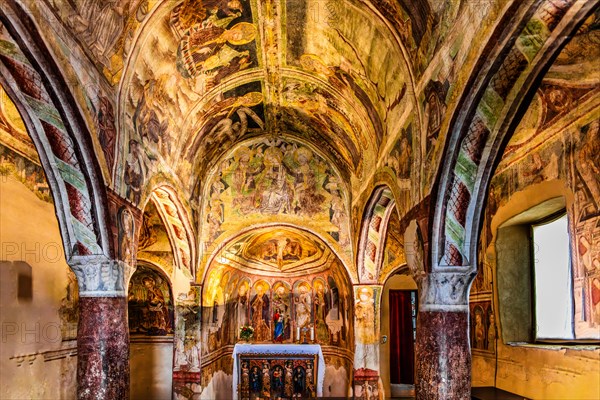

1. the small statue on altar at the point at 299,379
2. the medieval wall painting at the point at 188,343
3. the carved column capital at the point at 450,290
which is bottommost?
the small statue on altar at the point at 299,379

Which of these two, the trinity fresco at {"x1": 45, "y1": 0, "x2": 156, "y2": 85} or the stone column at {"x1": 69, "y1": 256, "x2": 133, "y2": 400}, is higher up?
the trinity fresco at {"x1": 45, "y1": 0, "x2": 156, "y2": 85}

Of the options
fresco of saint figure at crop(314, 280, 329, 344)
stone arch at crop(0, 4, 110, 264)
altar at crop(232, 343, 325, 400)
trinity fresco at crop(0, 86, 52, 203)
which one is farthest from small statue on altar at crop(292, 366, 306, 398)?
stone arch at crop(0, 4, 110, 264)

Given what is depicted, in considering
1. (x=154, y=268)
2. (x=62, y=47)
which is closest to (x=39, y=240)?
(x=62, y=47)

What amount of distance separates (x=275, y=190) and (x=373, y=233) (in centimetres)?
372

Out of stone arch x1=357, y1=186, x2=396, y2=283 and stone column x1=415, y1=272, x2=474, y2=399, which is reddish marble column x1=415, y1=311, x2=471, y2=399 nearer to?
stone column x1=415, y1=272, x2=474, y2=399

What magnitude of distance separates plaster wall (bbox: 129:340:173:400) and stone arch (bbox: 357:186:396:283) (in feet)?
23.4

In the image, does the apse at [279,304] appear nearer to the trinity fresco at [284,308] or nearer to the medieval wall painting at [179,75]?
the trinity fresco at [284,308]

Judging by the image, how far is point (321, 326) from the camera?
20406mm

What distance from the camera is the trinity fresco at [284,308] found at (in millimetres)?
19406

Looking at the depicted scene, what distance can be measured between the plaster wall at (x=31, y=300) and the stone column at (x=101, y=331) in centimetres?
204

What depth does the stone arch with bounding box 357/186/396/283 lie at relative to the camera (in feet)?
44.7

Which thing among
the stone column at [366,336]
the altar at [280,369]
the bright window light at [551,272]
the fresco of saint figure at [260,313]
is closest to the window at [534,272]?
the bright window light at [551,272]

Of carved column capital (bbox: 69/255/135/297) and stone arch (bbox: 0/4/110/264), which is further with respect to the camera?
carved column capital (bbox: 69/255/135/297)

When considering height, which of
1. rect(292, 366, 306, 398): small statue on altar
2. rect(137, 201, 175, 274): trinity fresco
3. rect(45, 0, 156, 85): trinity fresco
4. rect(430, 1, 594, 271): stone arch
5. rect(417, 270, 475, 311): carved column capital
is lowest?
rect(292, 366, 306, 398): small statue on altar
